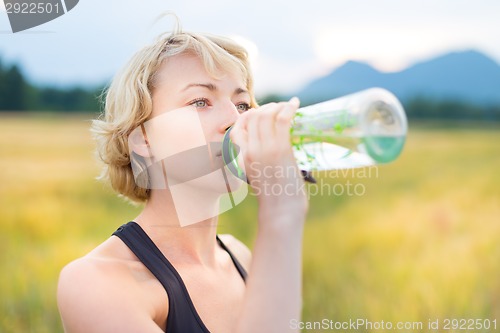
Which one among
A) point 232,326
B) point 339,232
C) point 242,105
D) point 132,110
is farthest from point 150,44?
point 339,232

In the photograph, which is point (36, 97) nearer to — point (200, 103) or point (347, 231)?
point (347, 231)

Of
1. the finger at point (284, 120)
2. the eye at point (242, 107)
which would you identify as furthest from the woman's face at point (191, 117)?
the finger at point (284, 120)

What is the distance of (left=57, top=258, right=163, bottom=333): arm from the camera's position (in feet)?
4.04

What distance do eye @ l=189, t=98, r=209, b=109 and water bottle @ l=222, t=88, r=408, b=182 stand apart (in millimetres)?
111

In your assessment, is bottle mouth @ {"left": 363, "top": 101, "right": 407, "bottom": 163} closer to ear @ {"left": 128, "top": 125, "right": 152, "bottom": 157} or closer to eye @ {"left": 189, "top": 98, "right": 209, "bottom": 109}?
eye @ {"left": 189, "top": 98, "right": 209, "bottom": 109}

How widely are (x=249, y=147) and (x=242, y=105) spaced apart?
1.25 feet

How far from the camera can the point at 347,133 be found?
129cm

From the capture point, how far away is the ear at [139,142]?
60.9 inches

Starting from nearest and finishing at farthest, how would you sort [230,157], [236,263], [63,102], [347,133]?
1. [347,133]
2. [230,157]
3. [236,263]
4. [63,102]

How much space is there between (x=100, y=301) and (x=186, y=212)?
0.37 m

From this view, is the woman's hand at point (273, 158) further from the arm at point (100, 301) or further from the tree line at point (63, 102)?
the tree line at point (63, 102)

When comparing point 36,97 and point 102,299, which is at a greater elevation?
point 102,299

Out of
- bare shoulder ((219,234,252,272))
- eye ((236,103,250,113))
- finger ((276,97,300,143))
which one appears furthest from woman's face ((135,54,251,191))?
bare shoulder ((219,234,252,272))

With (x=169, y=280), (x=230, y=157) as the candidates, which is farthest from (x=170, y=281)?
(x=230, y=157)
